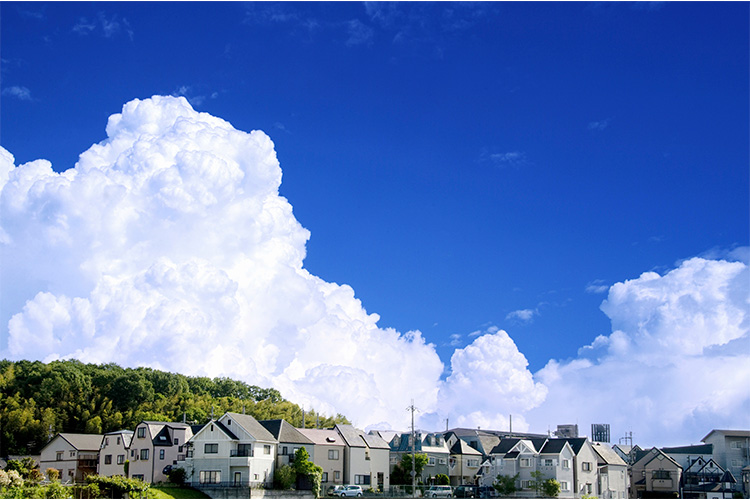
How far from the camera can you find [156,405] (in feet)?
319

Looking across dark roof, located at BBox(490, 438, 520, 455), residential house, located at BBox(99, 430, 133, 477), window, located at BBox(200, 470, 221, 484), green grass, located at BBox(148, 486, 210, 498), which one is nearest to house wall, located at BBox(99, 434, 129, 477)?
residential house, located at BBox(99, 430, 133, 477)

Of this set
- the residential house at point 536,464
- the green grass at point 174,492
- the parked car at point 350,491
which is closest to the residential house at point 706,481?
the residential house at point 536,464

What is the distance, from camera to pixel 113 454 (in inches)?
2817

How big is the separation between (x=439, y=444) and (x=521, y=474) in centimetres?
1055

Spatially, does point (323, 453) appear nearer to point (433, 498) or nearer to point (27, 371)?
point (433, 498)

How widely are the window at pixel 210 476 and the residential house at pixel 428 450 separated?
20.4 m

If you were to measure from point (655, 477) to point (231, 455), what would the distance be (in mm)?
46169

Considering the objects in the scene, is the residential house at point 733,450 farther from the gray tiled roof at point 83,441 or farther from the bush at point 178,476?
the gray tiled roof at point 83,441

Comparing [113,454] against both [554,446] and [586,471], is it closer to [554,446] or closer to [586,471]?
[554,446]

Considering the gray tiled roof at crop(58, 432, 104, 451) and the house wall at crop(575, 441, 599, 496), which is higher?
the gray tiled roof at crop(58, 432, 104, 451)

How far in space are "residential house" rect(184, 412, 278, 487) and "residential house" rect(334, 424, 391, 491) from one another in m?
8.67

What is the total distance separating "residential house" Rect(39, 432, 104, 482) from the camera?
75875 millimetres

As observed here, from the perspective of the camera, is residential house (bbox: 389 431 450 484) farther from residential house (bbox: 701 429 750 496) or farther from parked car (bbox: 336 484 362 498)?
residential house (bbox: 701 429 750 496)

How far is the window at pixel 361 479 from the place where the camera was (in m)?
70.0
